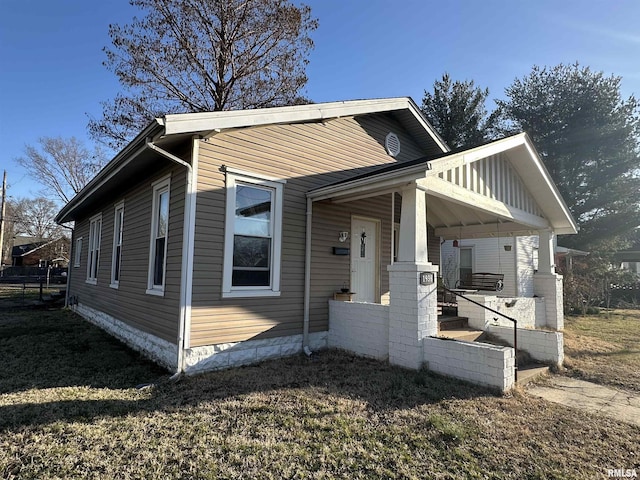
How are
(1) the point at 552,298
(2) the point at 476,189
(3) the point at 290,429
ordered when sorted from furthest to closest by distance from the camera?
1. (1) the point at 552,298
2. (2) the point at 476,189
3. (3) the point at 290,429

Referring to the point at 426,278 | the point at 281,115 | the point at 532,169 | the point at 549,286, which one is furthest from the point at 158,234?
the point at 549,286

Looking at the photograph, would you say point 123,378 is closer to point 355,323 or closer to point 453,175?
point 355,323

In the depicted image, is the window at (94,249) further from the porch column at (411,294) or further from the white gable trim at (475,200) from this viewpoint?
the white gable trim at (475,200)

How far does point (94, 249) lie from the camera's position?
10.9 meters

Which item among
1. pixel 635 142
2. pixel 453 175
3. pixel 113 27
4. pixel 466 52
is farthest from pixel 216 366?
pixel 635 142

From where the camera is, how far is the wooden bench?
10578mm

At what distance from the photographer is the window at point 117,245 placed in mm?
8602

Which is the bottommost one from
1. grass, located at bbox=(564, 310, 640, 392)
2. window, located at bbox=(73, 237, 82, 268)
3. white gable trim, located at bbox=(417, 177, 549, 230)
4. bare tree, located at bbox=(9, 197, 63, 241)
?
grass, located at bbox=(564, 310, 640, 392)

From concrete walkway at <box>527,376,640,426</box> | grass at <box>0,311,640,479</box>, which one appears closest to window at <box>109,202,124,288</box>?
grass at <box>0,311,640,479</box>

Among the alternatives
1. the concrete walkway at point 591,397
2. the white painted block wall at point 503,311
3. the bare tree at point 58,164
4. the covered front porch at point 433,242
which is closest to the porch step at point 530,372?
the concrete walkway at point 591,397

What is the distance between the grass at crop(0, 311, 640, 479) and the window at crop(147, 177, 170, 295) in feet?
5.28

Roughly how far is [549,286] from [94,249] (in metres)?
12.5

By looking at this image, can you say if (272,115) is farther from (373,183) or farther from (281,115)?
(373,183)

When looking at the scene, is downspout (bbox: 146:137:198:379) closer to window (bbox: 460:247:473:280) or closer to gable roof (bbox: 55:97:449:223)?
gable roof (bbox: 55:97:449:223)
